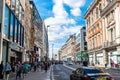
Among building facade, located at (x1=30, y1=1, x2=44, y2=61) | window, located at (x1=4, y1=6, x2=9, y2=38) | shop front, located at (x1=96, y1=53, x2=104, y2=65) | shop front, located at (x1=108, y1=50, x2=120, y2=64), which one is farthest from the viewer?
shop front, located at (x1=96, y1=53, x2=104, y2=65)

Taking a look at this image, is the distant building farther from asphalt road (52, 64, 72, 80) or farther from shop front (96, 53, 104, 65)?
asphalt road (52, 64, 72, 80)

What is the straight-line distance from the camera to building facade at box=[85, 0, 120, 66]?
6769 cm

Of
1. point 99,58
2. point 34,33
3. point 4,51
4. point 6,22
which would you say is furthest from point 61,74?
point 99,58

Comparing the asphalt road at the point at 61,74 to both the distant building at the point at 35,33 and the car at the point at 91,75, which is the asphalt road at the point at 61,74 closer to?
the car at the point at 91,75

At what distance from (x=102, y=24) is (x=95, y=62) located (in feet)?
53.5

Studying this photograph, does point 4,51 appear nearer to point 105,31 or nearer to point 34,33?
point 34,33

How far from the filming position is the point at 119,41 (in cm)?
6419

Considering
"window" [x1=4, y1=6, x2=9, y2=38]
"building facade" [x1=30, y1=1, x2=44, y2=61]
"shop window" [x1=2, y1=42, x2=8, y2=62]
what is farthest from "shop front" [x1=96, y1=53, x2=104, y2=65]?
"window" [x1=4, y1=6, x2=9, y2=38]

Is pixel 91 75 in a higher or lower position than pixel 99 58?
lower

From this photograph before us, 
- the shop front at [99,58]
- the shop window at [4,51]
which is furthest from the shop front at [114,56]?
the shop window at [4,51]

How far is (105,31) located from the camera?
80.2 meters

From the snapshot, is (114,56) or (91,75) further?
(114,56)

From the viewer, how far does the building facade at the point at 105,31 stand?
222ft

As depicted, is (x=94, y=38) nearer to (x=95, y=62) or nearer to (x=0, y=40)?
(x=95, y=62)
